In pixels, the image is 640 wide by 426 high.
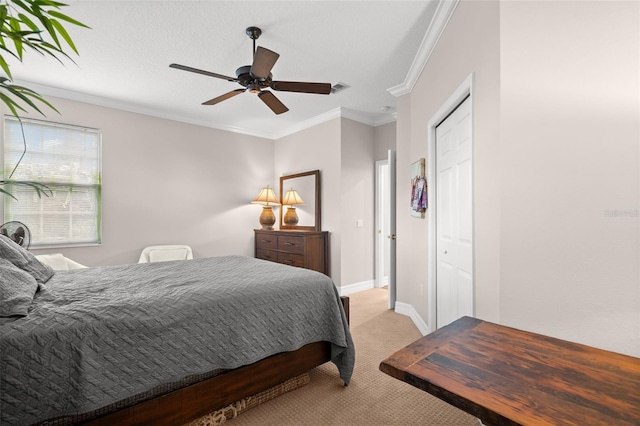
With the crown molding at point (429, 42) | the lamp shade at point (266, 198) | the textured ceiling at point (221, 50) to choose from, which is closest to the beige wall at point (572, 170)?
the crown molding at point (429, 42)

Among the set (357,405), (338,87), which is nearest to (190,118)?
(338,87)

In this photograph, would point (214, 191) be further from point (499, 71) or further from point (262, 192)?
point (499, 71)

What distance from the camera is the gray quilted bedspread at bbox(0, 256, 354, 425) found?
125cm

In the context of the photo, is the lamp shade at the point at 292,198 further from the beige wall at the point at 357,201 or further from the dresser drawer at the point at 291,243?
the beige wall at the point at 357,201

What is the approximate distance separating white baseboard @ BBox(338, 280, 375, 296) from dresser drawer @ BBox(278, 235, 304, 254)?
0.78 metres

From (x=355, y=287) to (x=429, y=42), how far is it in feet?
10.5

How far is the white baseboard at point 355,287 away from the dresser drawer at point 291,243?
2.58 feet

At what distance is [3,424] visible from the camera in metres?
1.17

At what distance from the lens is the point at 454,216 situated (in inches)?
92.9

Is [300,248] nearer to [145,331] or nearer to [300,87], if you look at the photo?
[300,87]

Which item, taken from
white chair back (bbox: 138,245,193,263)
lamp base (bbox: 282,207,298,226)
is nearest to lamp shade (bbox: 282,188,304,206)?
lamp base (bbox: 282,207,298,226)

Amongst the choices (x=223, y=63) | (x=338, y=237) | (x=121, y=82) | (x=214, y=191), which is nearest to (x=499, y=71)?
(x=223, y=63)

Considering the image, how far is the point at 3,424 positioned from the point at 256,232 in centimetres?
400

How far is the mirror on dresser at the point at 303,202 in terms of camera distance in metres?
4.68
